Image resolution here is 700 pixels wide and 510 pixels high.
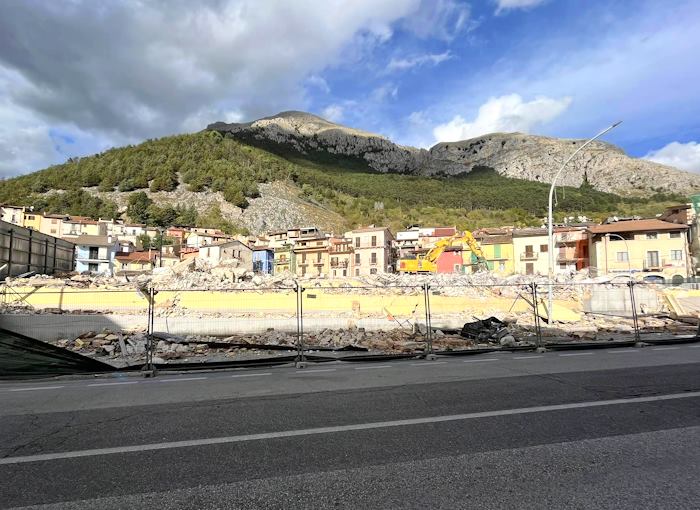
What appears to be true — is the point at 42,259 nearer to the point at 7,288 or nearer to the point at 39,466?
the point at 7,288

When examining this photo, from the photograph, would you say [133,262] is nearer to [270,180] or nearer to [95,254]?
[95,254]

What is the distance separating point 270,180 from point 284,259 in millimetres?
69698

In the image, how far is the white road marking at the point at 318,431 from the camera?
4375mm

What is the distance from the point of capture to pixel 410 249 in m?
94.9

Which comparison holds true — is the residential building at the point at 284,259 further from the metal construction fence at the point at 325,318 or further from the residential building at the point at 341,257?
the metal construction fence at the point at 325,318

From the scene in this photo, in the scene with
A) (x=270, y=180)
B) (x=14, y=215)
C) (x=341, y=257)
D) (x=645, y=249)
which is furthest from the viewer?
(x=270, y=180)

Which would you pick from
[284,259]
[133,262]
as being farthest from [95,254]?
[284,259]

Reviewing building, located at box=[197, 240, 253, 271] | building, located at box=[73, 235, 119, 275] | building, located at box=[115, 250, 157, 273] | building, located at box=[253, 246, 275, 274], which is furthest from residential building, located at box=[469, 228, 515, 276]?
building, located at box=[73, 235, 119, 275]

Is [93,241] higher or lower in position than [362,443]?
higher

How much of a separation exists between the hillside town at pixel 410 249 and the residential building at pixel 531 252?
0.14 metres

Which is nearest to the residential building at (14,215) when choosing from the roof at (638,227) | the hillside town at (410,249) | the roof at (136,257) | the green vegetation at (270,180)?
the hillside town at (410,249)

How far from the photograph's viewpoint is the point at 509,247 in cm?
7156

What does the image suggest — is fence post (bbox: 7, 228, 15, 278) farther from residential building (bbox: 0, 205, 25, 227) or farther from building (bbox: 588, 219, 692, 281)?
residential building (bbox: 0, 205, 25, 227)

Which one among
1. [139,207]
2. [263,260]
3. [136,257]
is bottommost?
[263,260]
